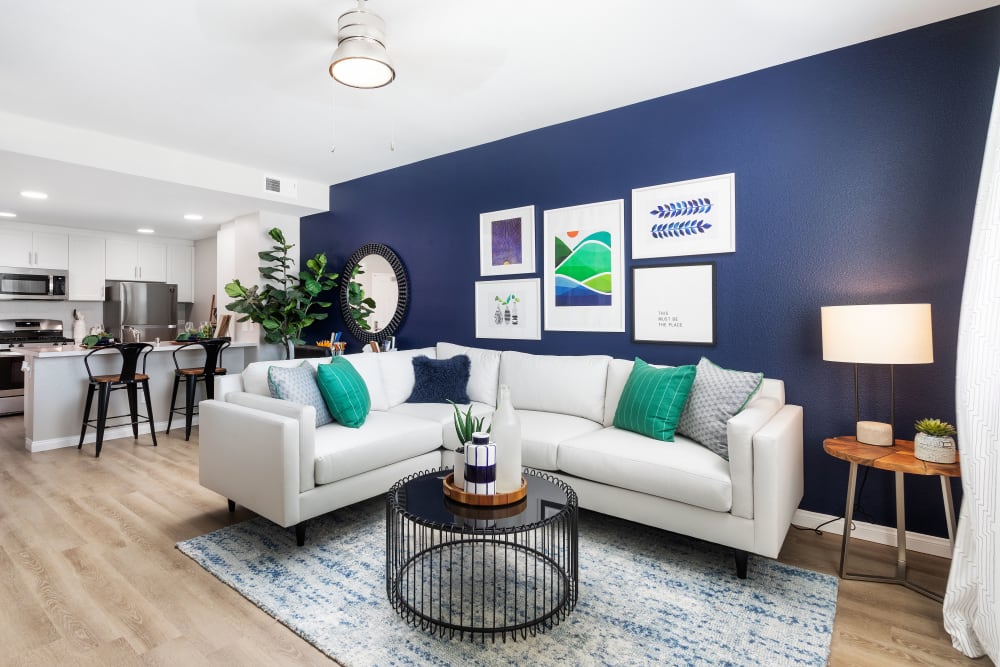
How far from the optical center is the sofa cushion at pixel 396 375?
12.3 feet

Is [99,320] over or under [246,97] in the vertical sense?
under

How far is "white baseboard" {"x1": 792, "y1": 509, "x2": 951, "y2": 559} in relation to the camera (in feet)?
8.39

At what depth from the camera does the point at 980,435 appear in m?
1.83

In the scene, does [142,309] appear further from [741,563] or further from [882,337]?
[882,337]

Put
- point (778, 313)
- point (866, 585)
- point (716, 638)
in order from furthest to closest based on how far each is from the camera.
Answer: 1. point (778, 313)
2. point (866, 585)
3. point (716, 638)

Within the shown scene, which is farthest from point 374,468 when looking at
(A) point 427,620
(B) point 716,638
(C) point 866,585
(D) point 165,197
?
(D) point 165,197

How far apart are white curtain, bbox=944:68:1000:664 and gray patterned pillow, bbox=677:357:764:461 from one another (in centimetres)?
85

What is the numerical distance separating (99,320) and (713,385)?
790 centimetres

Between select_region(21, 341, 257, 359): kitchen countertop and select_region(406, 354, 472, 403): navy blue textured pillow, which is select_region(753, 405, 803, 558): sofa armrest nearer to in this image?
select_region(406, 354, 472, 403): navy blue textured pillow

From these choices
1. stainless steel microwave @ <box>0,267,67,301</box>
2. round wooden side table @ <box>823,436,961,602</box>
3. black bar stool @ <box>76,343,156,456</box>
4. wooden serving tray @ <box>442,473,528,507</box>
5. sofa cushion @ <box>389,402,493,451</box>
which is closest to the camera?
wooden serving tray @ <box>442,473,528,507</box>

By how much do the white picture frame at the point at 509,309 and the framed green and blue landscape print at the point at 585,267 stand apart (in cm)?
11

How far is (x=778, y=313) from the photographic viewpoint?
118 inches

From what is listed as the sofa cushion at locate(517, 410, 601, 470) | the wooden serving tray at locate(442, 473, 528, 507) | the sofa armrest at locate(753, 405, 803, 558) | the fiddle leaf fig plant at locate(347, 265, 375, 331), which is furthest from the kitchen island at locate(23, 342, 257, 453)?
the sofa armrest at locate(753, 405, 803, 558)

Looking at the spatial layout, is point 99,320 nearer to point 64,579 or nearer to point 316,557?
point 64,579
